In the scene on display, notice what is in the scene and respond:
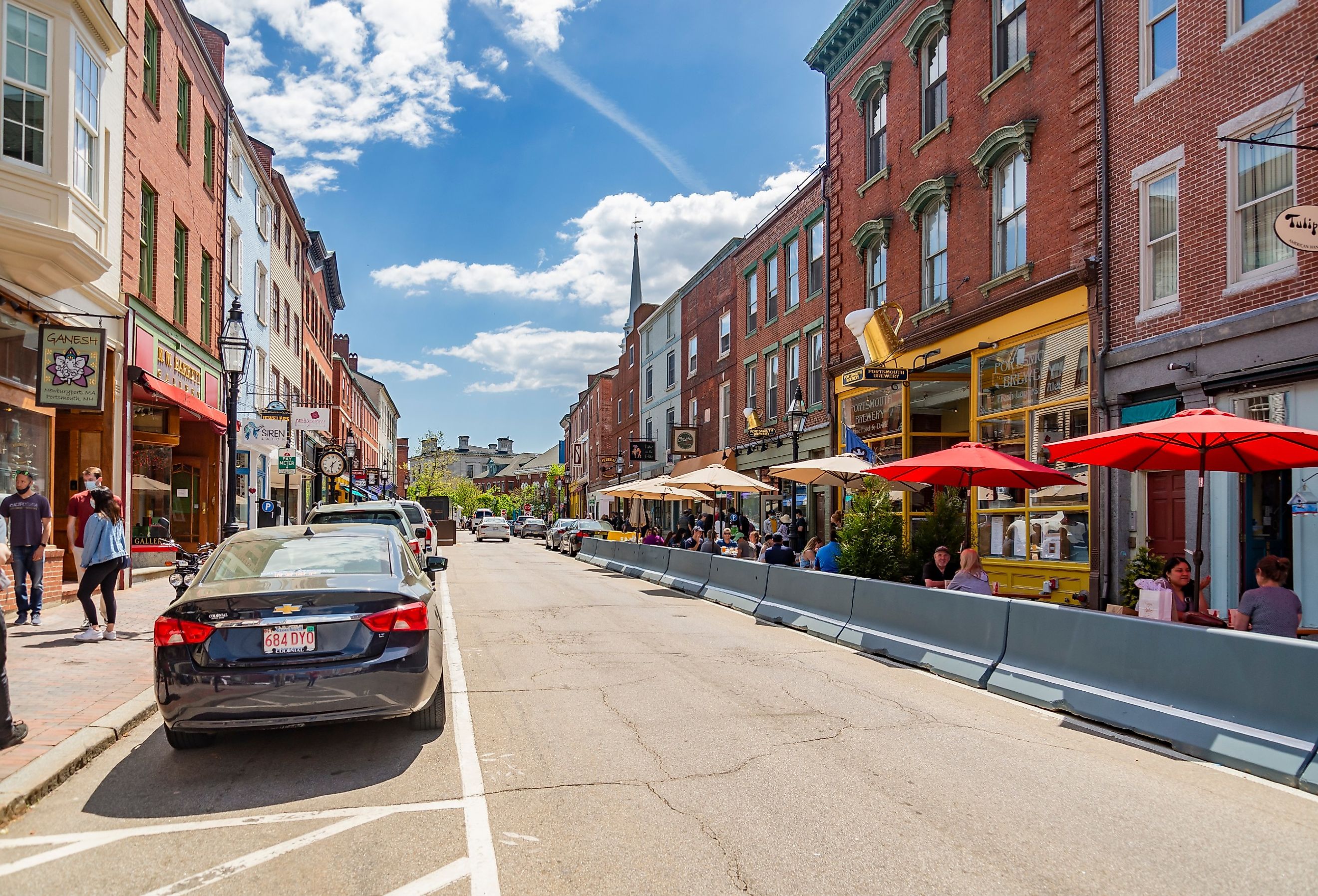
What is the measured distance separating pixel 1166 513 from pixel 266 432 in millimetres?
17902

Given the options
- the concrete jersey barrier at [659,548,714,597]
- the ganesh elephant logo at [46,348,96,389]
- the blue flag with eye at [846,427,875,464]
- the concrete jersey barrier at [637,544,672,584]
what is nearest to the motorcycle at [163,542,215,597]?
the ganesh elephant logo at [46,348,96,389]

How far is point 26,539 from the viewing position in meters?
11.6

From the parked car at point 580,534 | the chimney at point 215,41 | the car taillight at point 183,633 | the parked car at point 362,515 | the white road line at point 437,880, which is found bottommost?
the parked car at point 580,534

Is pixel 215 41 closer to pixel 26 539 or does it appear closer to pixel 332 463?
pixel 332 463

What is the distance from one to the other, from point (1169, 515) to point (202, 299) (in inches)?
805

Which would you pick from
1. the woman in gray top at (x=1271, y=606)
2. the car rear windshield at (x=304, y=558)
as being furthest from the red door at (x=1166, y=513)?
the car rear windshield at (x=304, y=558)

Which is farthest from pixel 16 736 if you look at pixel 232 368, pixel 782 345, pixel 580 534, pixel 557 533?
pixel 557 533

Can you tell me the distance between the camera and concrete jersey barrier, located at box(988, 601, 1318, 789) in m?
5.91

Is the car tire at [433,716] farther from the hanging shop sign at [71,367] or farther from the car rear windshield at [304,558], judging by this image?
the hanging shop sign at [71,367]

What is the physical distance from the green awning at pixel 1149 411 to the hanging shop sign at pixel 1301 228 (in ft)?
11.5

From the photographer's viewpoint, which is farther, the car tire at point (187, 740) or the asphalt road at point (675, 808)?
the car tire at point (187, 740)

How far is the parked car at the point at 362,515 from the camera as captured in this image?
609 inches

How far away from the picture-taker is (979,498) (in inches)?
688

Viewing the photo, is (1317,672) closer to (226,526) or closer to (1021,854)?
(1021,854)
